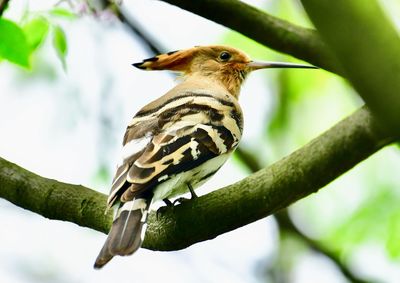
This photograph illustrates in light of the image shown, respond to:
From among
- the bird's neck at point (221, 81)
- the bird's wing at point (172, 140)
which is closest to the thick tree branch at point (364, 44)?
the bird's wing at point (172, 140)

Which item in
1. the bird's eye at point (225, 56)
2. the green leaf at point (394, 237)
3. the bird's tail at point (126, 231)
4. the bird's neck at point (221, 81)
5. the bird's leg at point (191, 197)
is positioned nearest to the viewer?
the bird's tail at point (126, 231)

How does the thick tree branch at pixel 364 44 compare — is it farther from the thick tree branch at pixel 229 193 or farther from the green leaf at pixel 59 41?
the green leaf at pixel 59 41

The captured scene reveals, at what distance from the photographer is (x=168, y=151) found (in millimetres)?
3945

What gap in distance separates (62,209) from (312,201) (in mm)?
3998

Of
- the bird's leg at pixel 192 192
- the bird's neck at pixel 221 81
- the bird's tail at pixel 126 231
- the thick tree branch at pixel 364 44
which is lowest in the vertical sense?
the bird's neck at pixel 221 81

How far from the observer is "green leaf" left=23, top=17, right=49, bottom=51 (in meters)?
4.17

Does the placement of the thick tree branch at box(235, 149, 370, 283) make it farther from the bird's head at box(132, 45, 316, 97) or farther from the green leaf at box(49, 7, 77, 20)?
the green leaf at box(49, 7, 77, 20)

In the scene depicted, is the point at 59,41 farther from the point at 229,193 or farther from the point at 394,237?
the point at 394,237

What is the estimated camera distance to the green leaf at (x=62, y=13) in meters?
4.27

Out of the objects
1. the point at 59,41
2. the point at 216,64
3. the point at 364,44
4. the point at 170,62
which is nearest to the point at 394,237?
the point at 216,64

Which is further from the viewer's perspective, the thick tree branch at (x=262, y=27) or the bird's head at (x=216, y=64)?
the bird's head at (x=216, y=64)

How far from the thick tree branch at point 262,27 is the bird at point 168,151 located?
2.13 feet

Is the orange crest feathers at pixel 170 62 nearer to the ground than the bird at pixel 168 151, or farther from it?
nearer to the ground

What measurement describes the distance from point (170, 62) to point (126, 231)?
2.62 m
